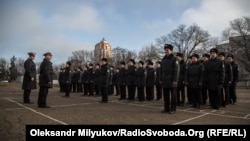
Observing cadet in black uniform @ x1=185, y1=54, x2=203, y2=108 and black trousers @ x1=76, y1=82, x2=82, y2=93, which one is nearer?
cadet in black uniform @ x1=185, y1=54, x2=203, y2=108

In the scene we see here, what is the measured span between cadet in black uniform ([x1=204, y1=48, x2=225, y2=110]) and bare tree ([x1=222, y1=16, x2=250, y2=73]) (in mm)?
46409

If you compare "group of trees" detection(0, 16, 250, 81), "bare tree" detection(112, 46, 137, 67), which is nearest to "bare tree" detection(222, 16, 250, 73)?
"group of trees" detection(0, 16, 250, 81)

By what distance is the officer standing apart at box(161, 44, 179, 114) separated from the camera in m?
9.48

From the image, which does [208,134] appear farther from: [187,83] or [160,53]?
[160,53]

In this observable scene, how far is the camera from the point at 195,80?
11.8 metres

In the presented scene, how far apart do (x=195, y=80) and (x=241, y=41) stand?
158 feet

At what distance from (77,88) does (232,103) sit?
13.8 m

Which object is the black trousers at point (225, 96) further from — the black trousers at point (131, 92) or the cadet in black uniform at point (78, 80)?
the cadet in black uniform at point (78, 80)

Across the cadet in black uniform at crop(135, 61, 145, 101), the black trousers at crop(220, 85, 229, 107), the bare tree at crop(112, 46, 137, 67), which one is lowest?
the black trousers at crop(220, 85, 229, 107)

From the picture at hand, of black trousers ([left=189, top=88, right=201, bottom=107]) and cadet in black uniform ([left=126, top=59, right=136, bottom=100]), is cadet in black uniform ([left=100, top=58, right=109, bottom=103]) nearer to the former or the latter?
cadet in black uniform ([left=126, top=59, right=136, bottom=100])

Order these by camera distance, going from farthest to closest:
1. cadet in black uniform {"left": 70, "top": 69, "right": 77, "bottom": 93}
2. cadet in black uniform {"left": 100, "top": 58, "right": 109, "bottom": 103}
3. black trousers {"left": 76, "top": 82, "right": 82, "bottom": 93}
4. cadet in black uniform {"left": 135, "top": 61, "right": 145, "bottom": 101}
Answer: black trousers {"left": 76, "top": 82, "right": 82, "bottom": 93} → cadet in black uniform {"left": 70, "top": 69, "right": 77, "bottom": 93} → cadet in black uniform {"left": 135, "top": 61, "right": 145, "bottom": 101} → cadet in black uniform {"left": 100, "top": 58, "right": 109, "bottom": 103}

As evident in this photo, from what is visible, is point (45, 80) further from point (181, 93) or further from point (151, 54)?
point (151, 54)

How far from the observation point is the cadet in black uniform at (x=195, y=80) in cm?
1173

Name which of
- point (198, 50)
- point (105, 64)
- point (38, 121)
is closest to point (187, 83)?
point (105, 64)
